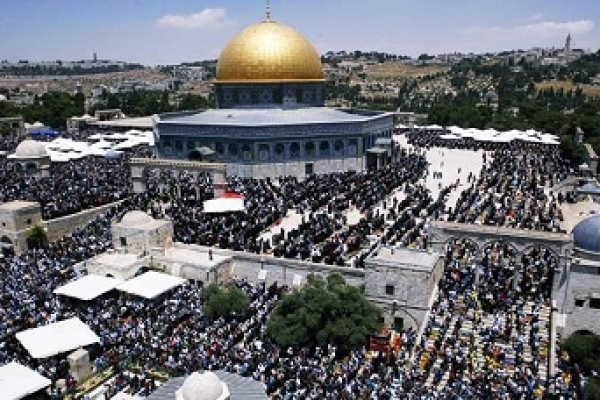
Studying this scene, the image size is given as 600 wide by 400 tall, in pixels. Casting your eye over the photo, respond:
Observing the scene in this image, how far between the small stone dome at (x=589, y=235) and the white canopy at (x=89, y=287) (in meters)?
14.1

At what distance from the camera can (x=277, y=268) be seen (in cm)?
1842

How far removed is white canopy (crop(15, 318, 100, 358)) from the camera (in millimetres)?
13703

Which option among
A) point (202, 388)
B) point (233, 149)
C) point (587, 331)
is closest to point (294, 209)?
point (233, 149)

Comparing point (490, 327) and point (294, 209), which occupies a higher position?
point (294, 209)

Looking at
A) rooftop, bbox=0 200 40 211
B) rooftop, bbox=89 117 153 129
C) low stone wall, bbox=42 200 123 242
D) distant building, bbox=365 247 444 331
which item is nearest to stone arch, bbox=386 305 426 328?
distant building, bbox=365 247 444 331

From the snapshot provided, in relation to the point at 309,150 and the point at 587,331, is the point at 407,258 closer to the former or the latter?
the point at 587,331

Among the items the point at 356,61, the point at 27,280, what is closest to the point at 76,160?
the point at 27,280

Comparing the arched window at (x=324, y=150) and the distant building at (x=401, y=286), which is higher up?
the arched window at (x=324, y=150)

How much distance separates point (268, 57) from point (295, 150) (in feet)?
23.5

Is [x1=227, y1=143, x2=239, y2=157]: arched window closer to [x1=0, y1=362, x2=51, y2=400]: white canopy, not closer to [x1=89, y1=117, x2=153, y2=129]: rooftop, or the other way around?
[x1=0, y1=362, x2=51, y2=400]: white canopy

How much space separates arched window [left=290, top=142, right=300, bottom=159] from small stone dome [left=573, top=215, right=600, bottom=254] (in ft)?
61.6

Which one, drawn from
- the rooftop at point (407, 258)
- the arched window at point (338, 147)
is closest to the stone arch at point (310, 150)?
the arched window at point (338, 147)

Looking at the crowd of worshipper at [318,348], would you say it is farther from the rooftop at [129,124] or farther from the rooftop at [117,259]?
the rooftop at [129,124]

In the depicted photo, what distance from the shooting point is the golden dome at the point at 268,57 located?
3572 cm
